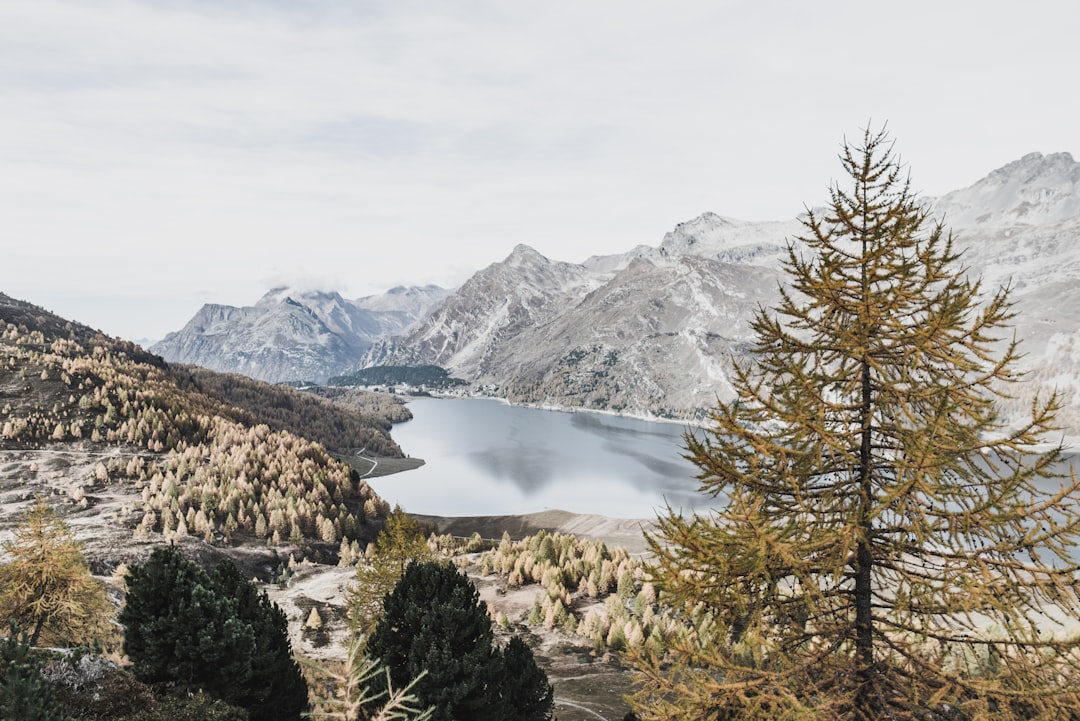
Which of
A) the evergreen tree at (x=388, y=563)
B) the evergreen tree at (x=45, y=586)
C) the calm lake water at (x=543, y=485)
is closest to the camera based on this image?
the evergreen tree at (x=45, y=586)

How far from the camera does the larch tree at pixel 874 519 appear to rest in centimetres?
862

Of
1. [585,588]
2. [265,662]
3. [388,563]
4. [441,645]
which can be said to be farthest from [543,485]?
[441,645]

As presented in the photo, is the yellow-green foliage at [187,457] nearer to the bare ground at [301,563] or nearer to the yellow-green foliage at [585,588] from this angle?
the bare ground at [301,563]

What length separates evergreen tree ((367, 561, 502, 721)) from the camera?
18188 mm

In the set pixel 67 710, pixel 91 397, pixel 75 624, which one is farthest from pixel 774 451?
pixel 91 397

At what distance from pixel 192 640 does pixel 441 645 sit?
8.61 metres

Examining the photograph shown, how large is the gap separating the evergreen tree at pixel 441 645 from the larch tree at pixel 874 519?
30.8 ft

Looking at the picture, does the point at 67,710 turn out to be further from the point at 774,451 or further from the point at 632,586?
the point at 632,586

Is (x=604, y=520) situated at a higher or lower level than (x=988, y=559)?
lower

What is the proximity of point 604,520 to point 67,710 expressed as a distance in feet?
326

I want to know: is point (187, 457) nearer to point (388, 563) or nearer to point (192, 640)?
point (388, 563)

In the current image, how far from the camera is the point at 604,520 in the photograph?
109m

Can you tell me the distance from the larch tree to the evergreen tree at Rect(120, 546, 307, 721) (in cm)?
1601

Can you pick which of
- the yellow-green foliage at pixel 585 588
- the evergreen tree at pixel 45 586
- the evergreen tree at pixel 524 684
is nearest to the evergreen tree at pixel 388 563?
the evergreen tree at pixel 45 586
